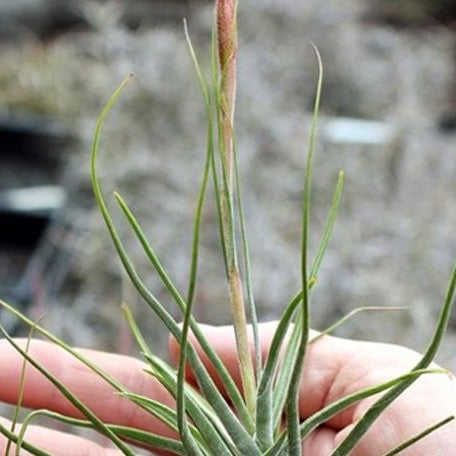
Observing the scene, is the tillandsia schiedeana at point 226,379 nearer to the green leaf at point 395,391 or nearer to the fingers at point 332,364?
the green leaf at point 395,391

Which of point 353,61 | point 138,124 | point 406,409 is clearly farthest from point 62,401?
point 353,61

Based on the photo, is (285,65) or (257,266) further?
(285,65)

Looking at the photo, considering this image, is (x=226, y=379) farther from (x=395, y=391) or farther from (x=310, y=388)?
(x=310, y=388)

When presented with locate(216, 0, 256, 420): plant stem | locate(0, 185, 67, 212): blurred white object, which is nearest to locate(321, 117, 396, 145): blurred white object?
locate(0, 185, 67, 212): blurred white object

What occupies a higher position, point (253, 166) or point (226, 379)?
point (226, 379)

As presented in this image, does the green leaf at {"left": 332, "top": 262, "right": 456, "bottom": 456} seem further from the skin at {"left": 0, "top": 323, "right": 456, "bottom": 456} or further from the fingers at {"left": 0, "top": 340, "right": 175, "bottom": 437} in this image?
the fingers at {"left": 0, "top": 340, "right": 175, "bottom": 437}

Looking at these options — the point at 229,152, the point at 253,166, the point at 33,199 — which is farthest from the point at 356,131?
the point at 229,152

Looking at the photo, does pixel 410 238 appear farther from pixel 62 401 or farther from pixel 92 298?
pixel 62 401
